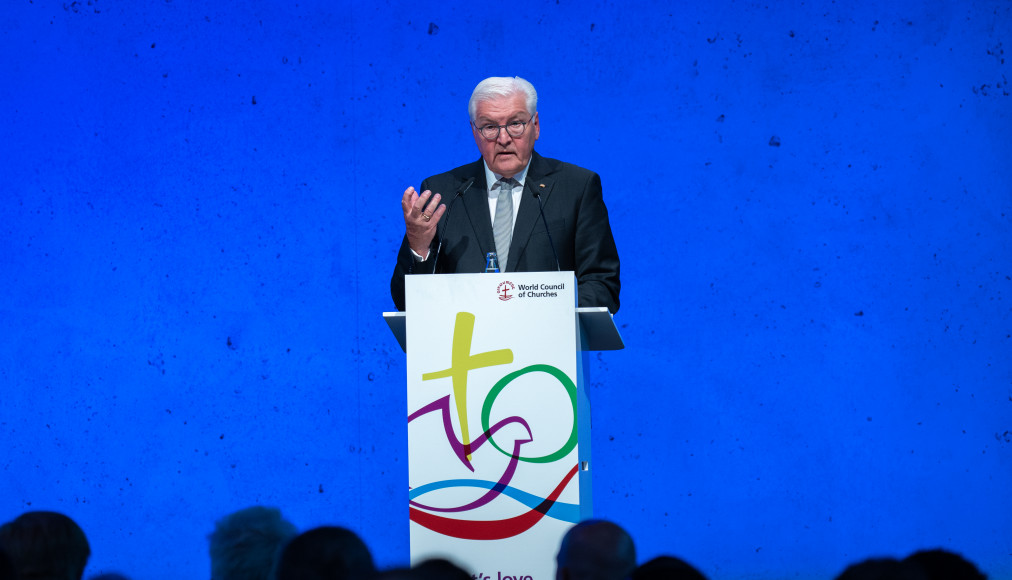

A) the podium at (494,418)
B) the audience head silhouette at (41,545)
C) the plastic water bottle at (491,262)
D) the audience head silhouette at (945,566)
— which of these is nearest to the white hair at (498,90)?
the plastic water bottle at (491,262)

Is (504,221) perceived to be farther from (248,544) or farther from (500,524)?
(248,544)

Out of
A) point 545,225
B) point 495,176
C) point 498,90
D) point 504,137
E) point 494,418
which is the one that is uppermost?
point 498,90

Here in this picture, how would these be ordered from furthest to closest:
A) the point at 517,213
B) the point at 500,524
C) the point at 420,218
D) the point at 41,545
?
the point at 517,213 < the point at 420,218 < the point at 500,524 < the point at 41,545

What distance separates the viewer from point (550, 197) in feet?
9.71

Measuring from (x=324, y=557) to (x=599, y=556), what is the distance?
1.58 ft

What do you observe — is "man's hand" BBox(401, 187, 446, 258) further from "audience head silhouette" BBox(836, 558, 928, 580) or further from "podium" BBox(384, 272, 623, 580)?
"audience head silhouette" BBox(836, 558, 928, 580)

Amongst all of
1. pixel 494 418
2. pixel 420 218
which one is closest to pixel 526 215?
pixel 420 218

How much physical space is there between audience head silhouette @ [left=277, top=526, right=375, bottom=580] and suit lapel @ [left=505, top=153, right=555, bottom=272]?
1.27 m

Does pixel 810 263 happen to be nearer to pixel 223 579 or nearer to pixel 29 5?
pixel 223 579

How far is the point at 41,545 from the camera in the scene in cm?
191

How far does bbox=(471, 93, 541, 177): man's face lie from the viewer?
116 inches

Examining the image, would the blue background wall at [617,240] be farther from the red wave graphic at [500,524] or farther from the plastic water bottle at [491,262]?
the red wave graphic at [500,524]

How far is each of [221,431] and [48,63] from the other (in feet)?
5.78

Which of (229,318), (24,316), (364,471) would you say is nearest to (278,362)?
(229,318)
